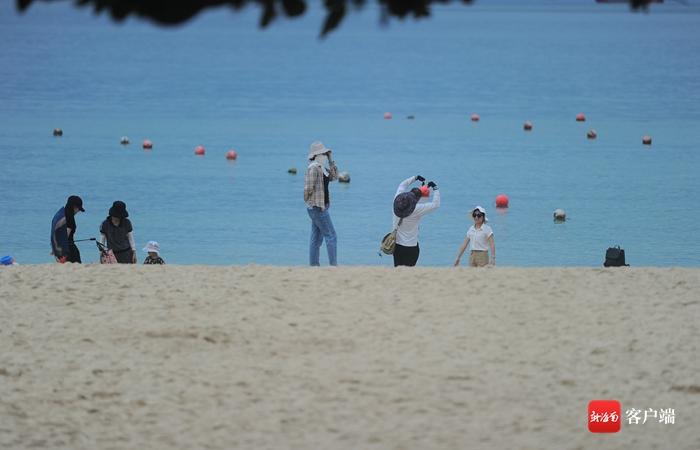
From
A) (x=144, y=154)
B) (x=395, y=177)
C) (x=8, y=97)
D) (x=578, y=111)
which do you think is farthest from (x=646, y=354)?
(x=8, y=97)

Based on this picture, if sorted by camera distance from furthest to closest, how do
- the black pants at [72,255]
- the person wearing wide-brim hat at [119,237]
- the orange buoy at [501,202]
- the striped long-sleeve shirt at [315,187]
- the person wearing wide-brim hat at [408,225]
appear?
1. the orange buoy at [501,202]
2. the striped long-sleeve shirt at [315,187]
3. the black pants at [72,255]
4. the person wearing wide-brim hat at [408,225]
5. the person wearing wide-brim hat at [119,237]

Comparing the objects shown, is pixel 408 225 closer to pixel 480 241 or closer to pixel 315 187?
pixel 480 241

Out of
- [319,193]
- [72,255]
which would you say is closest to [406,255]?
[319,193]

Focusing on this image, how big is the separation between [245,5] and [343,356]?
4.25 m

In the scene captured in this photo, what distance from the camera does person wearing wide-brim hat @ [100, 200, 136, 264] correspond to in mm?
11391

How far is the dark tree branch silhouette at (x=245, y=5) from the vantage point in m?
3.91

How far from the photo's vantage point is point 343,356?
780cm

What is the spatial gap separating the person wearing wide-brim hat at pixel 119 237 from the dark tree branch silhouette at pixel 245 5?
746cm

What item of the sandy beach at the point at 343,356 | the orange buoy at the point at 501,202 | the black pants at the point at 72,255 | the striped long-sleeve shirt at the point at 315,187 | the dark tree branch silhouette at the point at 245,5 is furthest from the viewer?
the orange buoy at the point at 501,202

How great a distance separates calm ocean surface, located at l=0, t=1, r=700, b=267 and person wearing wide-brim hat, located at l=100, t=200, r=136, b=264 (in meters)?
4.07

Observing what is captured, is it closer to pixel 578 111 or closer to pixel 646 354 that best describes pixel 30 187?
A: pixel 646 354

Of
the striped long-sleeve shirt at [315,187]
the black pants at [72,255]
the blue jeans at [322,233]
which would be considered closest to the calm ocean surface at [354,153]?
the blue jeans at [322,233]

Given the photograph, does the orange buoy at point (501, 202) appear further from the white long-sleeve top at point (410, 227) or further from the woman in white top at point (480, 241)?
the white long-sleeve top at point (410, 227)

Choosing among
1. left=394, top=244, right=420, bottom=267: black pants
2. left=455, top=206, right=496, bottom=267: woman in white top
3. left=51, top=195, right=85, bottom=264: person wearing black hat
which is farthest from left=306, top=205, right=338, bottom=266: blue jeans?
left=51, top=195, right=85, bottom=264: person wearing black hat
